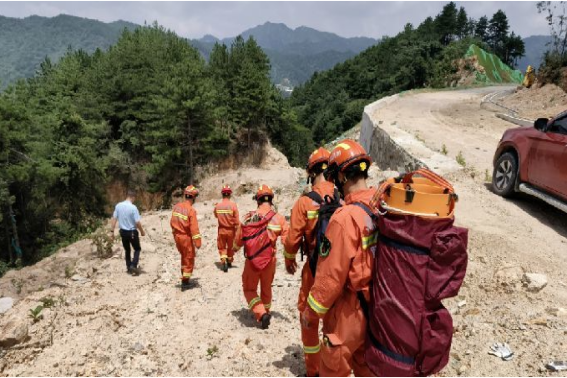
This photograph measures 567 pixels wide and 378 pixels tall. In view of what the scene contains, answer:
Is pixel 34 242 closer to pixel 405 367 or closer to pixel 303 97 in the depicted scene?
pixel 405 367

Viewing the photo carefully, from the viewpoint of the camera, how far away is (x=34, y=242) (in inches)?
1005

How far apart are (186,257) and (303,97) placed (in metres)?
87.6

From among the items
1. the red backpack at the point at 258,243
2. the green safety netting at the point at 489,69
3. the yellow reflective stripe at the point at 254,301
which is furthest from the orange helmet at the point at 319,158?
the green safety netting at the point at 489,69

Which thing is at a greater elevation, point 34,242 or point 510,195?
point 510,195

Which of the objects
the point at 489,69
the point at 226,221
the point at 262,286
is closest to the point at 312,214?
the point at 262,286

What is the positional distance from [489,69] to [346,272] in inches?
2072

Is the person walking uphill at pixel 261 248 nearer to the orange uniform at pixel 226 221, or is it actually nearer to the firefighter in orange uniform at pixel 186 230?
the firefighter in orange uniform at pixel 186 230

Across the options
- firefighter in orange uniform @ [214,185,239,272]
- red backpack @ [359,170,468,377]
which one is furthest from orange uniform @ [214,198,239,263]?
red backpack @ [359,170,468,377]

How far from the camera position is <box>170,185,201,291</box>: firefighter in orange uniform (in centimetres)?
691

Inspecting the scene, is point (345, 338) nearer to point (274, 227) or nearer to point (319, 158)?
point (319, 158)

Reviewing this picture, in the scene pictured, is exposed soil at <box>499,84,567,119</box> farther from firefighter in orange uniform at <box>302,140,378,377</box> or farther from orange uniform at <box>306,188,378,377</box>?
orange uniform at <box>306,188,378,377</box>

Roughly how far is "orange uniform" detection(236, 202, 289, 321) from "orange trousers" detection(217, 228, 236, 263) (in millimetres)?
2571

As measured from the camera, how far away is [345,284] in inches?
103

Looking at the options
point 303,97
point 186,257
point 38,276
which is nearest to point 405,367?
point 186,257
